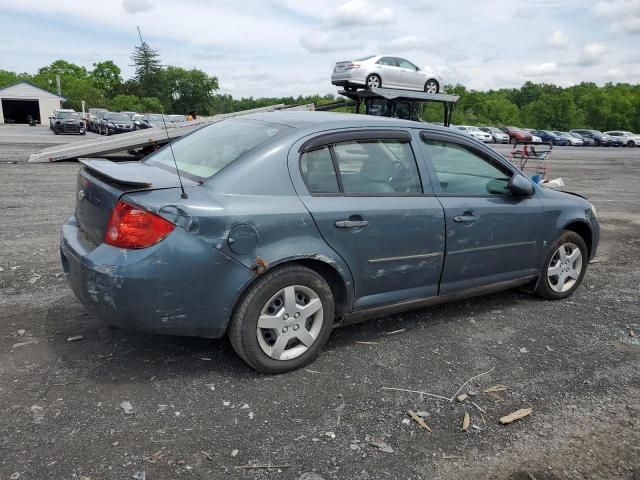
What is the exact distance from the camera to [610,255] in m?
7.00

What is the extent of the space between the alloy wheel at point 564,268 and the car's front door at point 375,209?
1.52 meters

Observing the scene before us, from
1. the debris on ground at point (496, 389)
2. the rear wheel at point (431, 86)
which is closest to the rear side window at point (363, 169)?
the debris on ground at point (496, 389)

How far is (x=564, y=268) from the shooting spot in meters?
4.94

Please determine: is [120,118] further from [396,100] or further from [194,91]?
[194,91]

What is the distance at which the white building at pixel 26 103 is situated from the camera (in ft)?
231

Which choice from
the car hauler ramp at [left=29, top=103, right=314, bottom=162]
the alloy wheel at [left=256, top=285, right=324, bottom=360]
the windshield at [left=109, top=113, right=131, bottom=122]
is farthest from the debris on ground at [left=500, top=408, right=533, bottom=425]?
the windshield at [left=109, top=113, right=131, bottom=122]

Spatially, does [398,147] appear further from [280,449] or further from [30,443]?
[30,443]

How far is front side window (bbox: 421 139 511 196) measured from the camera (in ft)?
13.3

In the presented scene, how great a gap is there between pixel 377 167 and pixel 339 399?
1633mm

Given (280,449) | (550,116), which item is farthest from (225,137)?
(550,116)

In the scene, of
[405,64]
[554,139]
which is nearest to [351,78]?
[405,64]

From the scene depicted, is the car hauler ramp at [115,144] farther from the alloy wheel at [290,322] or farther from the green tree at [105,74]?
the green tree at [105,74]

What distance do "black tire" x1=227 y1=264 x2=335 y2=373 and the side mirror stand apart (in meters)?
1.90

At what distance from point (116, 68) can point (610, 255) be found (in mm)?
133390
